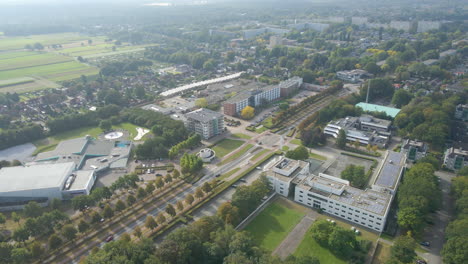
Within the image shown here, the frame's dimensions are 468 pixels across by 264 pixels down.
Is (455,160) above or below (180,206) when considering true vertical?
above

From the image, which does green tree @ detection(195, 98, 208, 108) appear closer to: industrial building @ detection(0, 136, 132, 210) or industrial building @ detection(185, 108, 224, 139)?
industrial building @ detection(185, 108, 224, 139)

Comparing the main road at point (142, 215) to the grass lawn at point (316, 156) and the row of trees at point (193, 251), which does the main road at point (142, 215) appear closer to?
the row of trees at point (193, 251)

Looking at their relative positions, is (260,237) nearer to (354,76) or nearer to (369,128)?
(369,128)

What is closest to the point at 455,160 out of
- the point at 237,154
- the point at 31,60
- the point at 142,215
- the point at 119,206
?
the point at 237,154

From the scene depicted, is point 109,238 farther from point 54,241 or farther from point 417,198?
point 417,198

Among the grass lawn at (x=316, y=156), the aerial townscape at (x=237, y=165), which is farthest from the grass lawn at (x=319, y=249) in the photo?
the grass lawn at (x=316, y=156)
